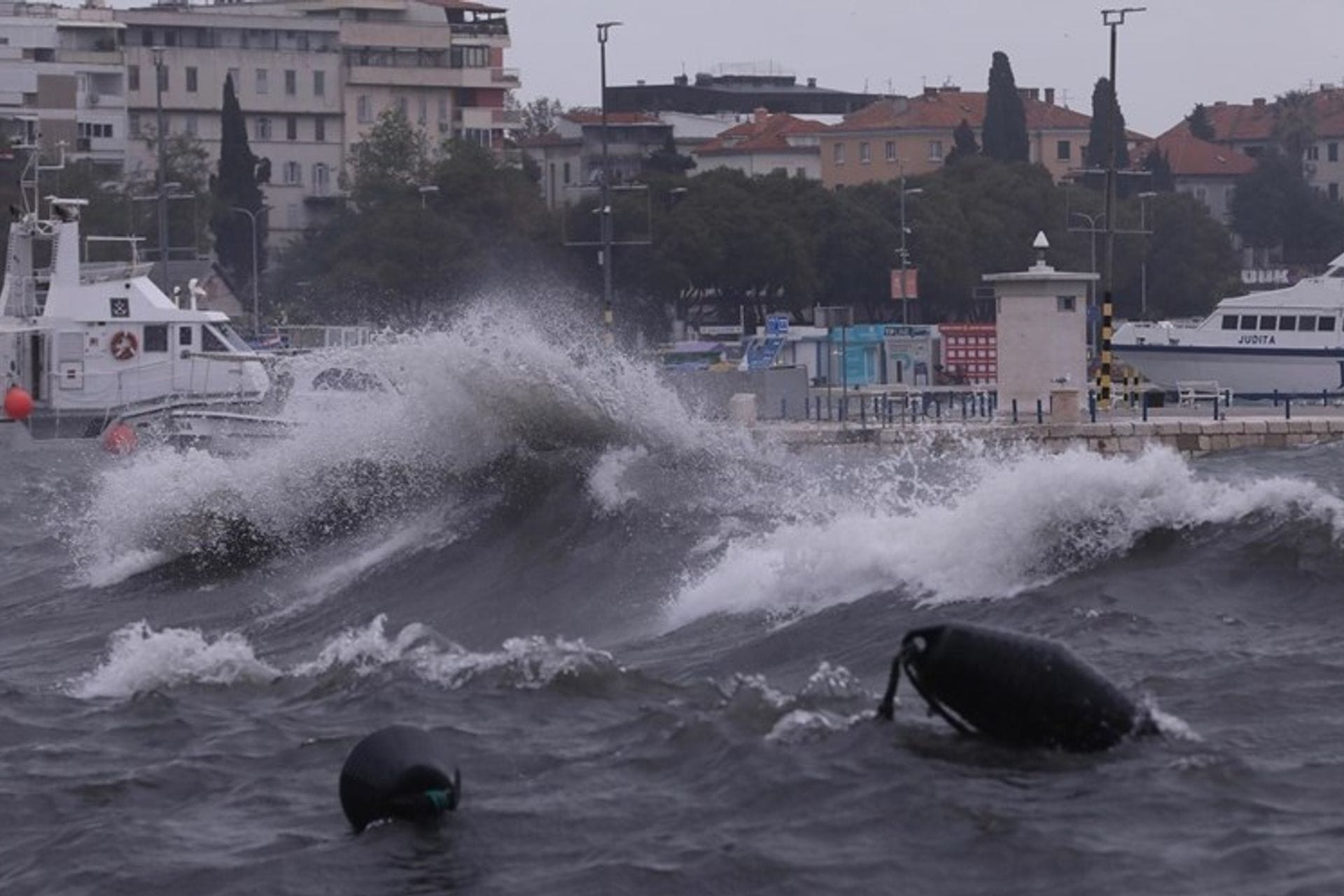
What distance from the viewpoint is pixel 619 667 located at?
11.9 meters

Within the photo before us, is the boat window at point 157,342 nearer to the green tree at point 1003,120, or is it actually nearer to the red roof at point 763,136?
the green tree at point 1003,120

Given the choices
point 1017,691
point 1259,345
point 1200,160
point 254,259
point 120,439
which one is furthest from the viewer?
point 1200,160

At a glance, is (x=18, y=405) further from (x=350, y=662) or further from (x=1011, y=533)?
(x=1011, y=533)

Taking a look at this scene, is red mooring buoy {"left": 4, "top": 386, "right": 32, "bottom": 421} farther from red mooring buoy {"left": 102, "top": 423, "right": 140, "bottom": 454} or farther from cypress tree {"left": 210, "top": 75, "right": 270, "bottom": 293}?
cypress tree {"left": 210, "top": 75, "right": 270, "bottom": 293}

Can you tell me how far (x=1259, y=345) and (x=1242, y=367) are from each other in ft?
1.74

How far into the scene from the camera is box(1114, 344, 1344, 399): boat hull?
49.6 metres

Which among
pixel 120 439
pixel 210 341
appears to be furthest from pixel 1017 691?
pixel 210 341

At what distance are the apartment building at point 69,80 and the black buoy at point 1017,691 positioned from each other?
82.6 m

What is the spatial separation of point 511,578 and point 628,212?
54.4m

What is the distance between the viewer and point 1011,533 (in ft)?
43.8

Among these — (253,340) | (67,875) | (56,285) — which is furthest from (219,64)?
(67,875)

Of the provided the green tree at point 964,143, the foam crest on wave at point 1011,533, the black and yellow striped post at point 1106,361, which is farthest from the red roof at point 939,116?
the foam crest on wave at point 1011,533

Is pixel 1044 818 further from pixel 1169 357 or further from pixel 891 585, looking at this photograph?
pixel 1169 357

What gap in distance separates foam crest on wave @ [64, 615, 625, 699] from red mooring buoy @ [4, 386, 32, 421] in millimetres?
25519
